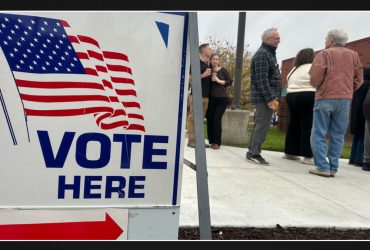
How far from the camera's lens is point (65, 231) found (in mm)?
1832

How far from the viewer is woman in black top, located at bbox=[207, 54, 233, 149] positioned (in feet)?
21.3

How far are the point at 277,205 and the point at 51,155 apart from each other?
86.2 inches

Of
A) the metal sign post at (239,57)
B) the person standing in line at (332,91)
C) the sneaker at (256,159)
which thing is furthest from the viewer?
the metal sign post at (239,57)

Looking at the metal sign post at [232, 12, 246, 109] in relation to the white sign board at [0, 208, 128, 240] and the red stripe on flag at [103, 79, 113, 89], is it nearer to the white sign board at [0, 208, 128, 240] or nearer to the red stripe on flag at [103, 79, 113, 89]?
the red stripe on flag at [103, 79, 113, 89]

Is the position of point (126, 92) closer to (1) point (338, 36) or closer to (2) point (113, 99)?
(2) point (113, 99)

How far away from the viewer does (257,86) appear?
518 centimetres

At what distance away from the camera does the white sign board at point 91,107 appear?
1703 mm

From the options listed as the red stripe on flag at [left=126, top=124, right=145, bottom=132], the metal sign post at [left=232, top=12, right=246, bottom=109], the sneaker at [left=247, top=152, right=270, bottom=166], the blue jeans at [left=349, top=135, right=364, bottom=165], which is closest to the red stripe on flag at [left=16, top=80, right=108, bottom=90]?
the red stripe on flag at [left=126, top=124, right=145, bottom=132]

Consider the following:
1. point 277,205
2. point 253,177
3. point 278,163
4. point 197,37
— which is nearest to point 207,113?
point 278,163

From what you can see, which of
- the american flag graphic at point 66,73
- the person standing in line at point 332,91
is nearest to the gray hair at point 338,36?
the person standing in line at point 332,91

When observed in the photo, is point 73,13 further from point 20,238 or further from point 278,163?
point 278,163

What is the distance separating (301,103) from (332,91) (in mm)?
949

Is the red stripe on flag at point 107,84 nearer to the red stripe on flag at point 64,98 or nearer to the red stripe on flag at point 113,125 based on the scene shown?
the red stripe on flag at point 64,98

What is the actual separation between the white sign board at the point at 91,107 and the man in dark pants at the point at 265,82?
11.0 feet
